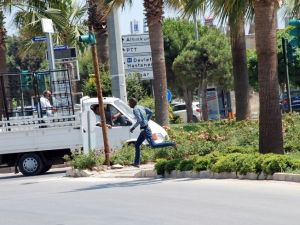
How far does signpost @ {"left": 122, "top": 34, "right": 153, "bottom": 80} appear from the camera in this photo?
31.2 m

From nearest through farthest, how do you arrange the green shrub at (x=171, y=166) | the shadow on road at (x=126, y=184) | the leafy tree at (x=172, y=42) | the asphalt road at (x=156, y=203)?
the asphalt road at (x=156, y=203) < the shadow on road at (x=126, y=184) < the green shrub at (x=171, y=166) < the leafy tree at (x=172, y=42)

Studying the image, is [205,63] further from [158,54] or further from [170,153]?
[170,153]

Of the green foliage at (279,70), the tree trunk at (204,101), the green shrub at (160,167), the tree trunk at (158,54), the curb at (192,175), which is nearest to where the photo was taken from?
the curb at (192,175)

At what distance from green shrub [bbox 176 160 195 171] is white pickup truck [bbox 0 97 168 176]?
4.69 meters

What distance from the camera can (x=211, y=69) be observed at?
52562 mm

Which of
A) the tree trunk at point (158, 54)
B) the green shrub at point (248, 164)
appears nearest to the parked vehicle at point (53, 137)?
the tree trunk at point (158, 54)

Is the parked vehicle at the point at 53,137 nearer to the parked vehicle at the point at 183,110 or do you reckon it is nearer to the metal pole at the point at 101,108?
the metal pole at the point at 101,108

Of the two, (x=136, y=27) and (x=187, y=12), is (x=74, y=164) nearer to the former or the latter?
(x=187, y=12)

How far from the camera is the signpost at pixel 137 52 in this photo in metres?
31.2

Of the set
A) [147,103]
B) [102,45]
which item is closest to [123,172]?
[147,103]

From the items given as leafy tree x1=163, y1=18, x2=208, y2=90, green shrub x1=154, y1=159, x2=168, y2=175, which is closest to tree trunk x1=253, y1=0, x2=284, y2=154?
green shrub x1=154, y1=159, x2=168, y2=175

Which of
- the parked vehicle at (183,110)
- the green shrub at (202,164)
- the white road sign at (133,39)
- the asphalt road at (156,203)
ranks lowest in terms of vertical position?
the parked vehicle at (183,110)

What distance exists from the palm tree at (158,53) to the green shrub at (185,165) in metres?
8.24

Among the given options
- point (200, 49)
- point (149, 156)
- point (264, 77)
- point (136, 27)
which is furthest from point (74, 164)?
point (136, 27)
